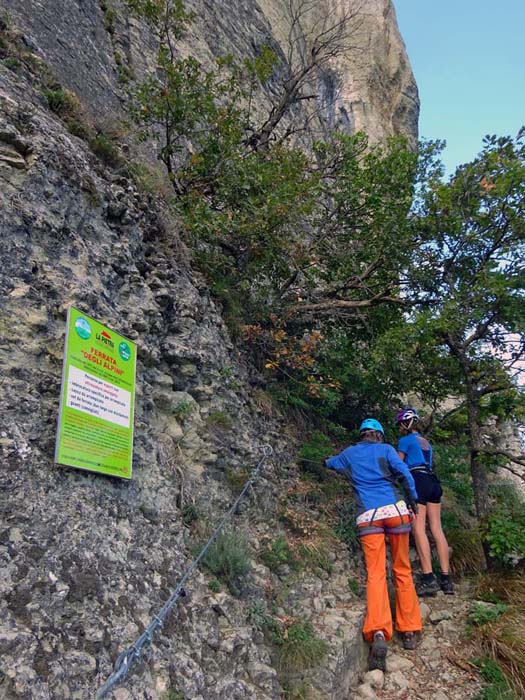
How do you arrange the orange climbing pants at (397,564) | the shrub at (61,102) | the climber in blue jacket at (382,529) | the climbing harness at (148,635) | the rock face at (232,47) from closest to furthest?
the climbing harness at (148,635) < the climber in blue jacket at (382,529) < the orange climbing pants at (397,564) < the shrub at (61,102) < the rock face at (232,47)

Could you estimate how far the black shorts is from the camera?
5742mm

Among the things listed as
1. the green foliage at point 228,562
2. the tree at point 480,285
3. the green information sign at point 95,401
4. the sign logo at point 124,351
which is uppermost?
the tree at point 480,285

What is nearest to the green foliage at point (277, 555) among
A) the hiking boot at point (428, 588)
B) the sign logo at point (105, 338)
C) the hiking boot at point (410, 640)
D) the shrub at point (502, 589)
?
the hiking boot at point (410, 640)

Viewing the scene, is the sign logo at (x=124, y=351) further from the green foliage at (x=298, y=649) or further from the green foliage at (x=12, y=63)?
the green foliage at (x=12, y=63)

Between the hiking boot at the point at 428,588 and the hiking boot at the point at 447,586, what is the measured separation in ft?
0.34

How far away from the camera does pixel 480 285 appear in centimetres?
625

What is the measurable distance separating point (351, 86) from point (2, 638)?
78.3 ft

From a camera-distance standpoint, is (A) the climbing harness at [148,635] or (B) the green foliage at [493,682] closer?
(A) the climbing harness at [148,635]

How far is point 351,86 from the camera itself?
2211 centimetres

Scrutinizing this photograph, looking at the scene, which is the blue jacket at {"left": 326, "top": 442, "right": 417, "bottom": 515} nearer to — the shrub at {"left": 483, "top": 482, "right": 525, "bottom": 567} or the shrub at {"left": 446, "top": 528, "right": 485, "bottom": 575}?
the shrub at {"left": 483, "top": 482, "right": 525, "bottom": 567}

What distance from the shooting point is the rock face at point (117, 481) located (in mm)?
2721

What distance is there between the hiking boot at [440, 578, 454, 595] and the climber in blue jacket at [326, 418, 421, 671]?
89cm

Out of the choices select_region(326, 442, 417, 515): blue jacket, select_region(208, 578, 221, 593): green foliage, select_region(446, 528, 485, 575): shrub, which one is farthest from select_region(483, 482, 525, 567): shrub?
select_region(208, 578, 221, 593): green foliage

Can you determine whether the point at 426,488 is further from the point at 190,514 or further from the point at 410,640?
the point at 190,514
